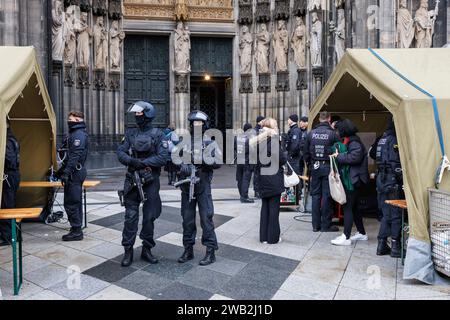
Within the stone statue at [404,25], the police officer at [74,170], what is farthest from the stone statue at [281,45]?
the police officer at [74,170]

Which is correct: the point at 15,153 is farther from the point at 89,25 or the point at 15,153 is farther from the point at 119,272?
the point at 89,25

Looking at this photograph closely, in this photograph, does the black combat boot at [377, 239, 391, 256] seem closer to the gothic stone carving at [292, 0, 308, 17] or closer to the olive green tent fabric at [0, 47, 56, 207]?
the olive green tent fabric at [0, 47, 56, 207]

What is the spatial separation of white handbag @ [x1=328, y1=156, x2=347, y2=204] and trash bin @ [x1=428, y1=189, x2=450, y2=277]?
1655mm

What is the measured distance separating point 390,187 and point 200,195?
2.50 metres

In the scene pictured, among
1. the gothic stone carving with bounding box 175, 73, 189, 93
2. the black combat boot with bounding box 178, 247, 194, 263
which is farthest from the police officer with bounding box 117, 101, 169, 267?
the gothic stone carving with bounding box 175, 73, 189, 93

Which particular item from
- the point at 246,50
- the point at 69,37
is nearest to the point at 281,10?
the point at 246,50

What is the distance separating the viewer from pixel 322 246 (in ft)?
20.0

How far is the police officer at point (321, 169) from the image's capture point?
6.71 metres

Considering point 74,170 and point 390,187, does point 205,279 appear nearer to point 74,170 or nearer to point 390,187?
point 390,187

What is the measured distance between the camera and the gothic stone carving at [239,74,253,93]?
60.0 ft

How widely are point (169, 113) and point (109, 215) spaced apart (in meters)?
10.7

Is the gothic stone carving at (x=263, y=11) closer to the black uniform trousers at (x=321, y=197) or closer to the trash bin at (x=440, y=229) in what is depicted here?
the black uniform trousers at (x=321, y=197)

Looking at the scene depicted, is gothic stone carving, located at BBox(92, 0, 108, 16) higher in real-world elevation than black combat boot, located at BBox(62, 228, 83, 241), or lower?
higher

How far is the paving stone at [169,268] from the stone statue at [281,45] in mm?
13344
